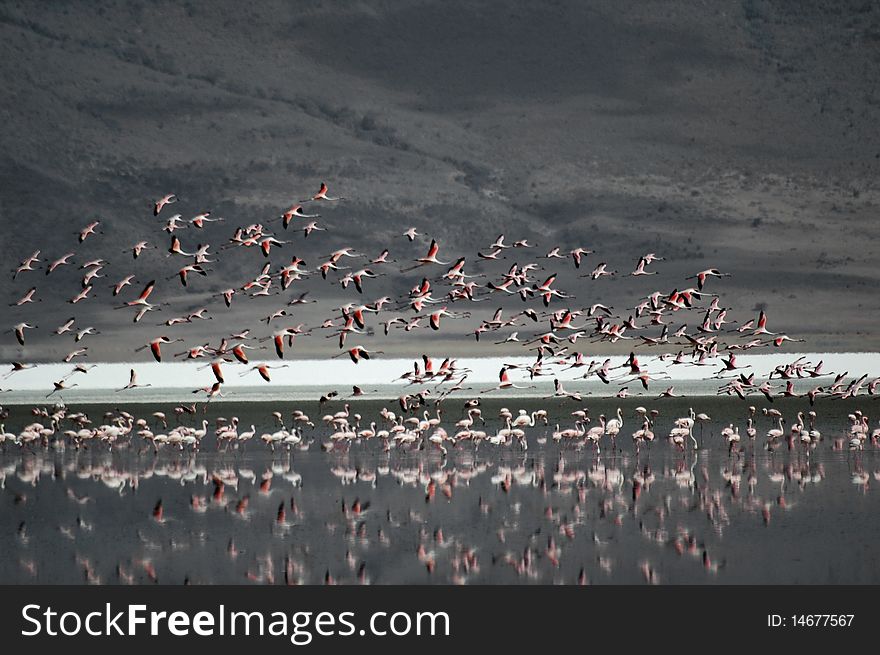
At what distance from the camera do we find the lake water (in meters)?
26.0

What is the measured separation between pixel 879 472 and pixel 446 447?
1576 cm

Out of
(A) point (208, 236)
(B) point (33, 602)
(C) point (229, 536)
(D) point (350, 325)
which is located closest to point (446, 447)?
(D) point (350, 325)

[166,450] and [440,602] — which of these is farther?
[166,450]

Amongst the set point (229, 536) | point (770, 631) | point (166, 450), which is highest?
point (166, 450)

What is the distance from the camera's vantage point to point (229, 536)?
97.2ft

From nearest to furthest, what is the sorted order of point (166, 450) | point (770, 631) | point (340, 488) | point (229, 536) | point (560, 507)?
1. point (770, 631)
2. point (229, 536)
3. point (560, 507)
4. point (340, 488)
5. point (166, 450)

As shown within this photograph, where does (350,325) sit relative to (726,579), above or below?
above

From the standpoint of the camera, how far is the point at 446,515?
32.0m

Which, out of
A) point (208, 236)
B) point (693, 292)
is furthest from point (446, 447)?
point (208, 236)

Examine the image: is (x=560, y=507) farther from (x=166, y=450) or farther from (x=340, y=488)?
(x=166, y=450)

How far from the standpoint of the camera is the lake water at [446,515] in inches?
1022

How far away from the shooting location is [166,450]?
161ft

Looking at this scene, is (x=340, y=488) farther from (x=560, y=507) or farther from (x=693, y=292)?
(x=693, y=292)

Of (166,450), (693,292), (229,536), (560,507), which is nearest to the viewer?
(229,536)
